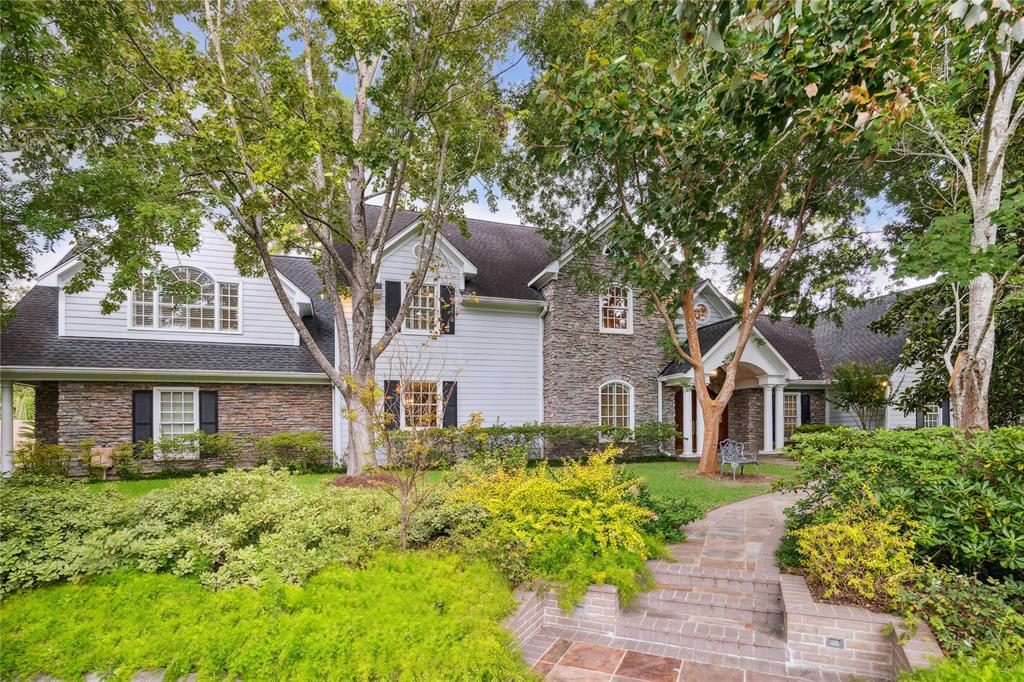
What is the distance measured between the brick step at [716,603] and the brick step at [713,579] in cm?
5

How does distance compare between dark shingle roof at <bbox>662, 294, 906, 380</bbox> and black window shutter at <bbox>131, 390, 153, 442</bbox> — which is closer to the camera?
black window shutter at <bbox>131, 390, 153, 442</bbox>

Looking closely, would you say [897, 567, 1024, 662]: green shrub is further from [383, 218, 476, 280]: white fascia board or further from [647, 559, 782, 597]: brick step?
[383, 218, 476, 280]: white fascia board

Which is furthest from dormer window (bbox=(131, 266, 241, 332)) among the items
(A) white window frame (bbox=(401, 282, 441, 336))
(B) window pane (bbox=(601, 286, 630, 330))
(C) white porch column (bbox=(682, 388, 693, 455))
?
(C) white porch column (bbox=(682, 388, 693, 455))

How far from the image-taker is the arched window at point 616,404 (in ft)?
49.3

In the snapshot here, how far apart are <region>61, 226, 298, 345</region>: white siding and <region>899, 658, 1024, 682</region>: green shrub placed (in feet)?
45.0

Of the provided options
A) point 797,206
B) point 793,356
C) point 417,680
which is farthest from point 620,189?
point 793,356

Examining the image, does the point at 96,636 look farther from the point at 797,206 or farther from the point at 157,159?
the point at 797,206

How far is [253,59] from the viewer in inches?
365

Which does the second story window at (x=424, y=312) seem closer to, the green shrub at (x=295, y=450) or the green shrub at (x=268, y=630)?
the green shrub at (x=295, y=450)

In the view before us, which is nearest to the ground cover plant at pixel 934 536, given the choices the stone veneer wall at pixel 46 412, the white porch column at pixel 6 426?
the stone veneer wall at pixel 46 412

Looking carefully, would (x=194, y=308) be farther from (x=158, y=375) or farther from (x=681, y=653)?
(x=681, y=653)

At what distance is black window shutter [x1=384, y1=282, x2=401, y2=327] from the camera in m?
13.2

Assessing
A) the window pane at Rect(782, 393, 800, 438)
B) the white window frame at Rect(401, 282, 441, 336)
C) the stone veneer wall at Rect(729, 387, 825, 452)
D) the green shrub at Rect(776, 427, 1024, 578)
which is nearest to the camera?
the green shrub at Rect(776, 427, 1024, 578)

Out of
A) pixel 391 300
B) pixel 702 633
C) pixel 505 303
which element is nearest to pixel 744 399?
pixel 505 303
